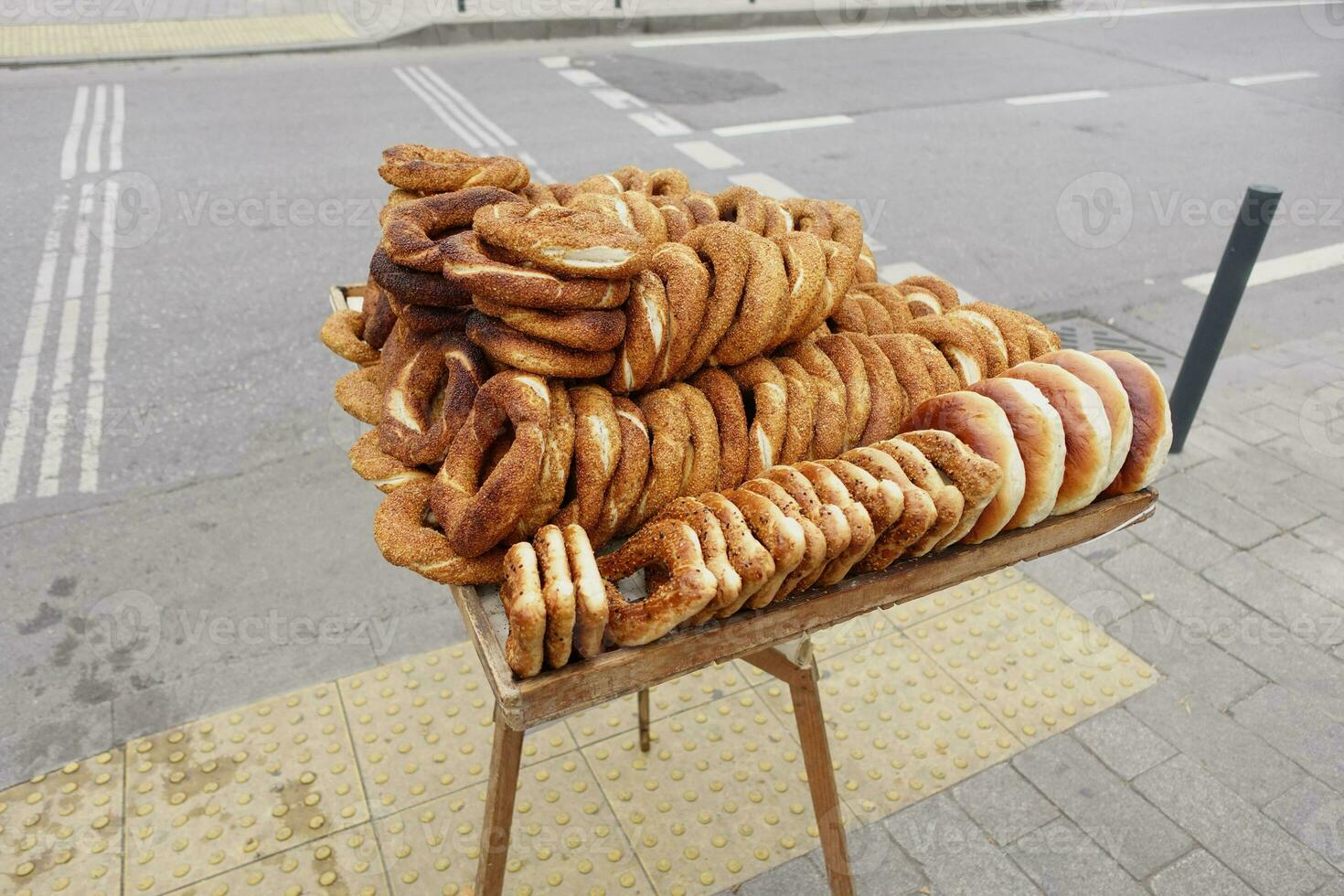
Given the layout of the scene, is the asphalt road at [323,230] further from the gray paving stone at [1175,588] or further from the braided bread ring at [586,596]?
the gray paving stone at [1175,588]

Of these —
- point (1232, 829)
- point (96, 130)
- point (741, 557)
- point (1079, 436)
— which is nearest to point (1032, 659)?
point (1232, 829)

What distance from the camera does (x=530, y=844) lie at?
335 centimetres

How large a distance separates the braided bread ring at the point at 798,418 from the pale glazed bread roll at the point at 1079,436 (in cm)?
60

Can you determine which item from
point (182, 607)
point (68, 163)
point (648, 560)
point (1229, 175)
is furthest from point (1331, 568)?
point (68, 163)

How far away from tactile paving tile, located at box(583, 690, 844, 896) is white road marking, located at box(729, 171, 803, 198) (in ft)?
19.3

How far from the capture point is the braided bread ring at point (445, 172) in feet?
8.73

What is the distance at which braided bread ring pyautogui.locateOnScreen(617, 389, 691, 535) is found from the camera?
2.24m

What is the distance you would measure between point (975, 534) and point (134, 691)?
11.1 feet

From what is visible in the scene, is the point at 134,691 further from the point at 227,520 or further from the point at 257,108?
the point at 257,108

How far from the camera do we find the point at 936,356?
8.82ft

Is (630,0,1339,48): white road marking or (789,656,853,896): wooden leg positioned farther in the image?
(630,0,1339,48): white road marking

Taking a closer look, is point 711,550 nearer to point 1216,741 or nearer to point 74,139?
point 1216,741

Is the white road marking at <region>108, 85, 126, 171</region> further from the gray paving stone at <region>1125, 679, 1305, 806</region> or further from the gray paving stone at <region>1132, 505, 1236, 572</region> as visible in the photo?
the gray paving stone at <region>1125, 679, 1305, 806</region>

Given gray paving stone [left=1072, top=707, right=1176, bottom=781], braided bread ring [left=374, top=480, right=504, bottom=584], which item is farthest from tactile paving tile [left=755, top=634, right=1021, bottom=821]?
braided bread ring [left=374, top=480, right=504, bottom=584]
